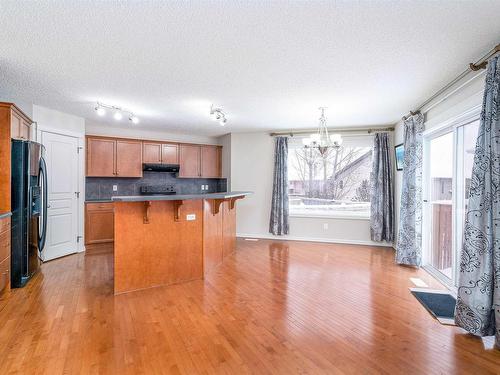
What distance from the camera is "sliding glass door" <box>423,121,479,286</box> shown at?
318 cm

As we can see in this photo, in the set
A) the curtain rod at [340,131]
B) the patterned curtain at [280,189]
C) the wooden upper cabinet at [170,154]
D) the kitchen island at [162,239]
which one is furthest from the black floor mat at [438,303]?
the wooden upper cabinet at [170,154]

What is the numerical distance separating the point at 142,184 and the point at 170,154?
936 mm

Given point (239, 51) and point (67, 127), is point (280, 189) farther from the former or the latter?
point (67, 127)

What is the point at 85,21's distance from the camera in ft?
6.66

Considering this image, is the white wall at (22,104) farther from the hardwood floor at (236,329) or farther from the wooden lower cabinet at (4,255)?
the hardwood floor at (236,329)

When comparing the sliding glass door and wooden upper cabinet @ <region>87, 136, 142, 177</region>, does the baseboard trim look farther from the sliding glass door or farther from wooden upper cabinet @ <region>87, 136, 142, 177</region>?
wooden upper cabinet @ <region>87, 136, 142, 177</region>

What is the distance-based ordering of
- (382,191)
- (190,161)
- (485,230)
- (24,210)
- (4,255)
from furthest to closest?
(190,161) → (382,191) → (24,210) → (4,255) → (485,230)

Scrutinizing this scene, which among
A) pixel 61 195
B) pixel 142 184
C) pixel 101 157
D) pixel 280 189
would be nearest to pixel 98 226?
pixel 61 195

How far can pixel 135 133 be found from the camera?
241 inches

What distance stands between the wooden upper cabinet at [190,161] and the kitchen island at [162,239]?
278 centimetres

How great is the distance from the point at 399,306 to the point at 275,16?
9.66 ft

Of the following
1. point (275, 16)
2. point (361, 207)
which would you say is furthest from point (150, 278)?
point (361, 207)

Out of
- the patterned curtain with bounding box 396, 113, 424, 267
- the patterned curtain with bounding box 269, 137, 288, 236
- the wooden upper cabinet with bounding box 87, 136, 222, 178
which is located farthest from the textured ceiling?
the patterned curtain with bounding box 269, 137, 288, 236

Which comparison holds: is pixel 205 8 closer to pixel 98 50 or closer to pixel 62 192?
pixel 98 50
